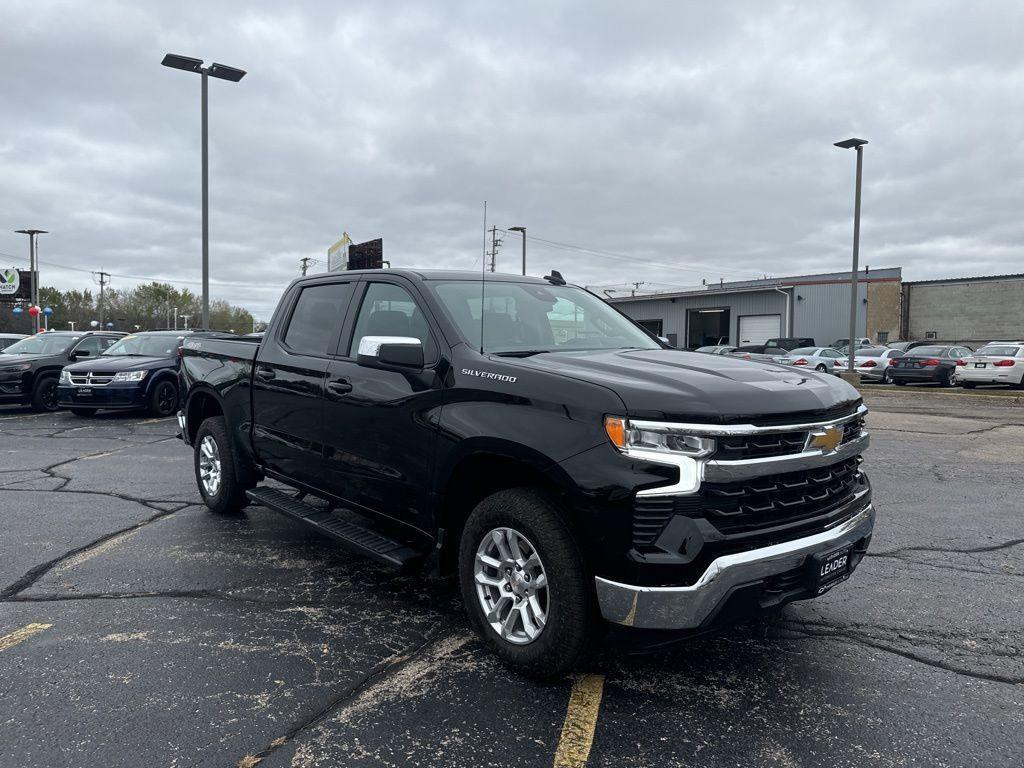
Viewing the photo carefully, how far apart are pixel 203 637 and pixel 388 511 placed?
1.12 m

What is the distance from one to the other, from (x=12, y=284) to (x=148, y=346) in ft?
147

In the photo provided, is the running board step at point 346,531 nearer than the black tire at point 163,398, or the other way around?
the running board step at point 346,531

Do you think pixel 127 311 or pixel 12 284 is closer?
pixel 12 284

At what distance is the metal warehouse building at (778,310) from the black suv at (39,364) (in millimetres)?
31112

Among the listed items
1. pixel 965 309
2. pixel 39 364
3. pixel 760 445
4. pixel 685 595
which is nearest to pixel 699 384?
pixel 760 445

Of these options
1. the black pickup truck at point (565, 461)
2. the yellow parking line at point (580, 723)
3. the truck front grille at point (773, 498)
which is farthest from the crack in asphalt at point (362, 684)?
the truck front grille at point (773, 498)

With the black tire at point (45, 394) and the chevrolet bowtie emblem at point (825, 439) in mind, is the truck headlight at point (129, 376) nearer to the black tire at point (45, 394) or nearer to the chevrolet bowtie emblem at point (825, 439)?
the black tire at point (45, 394)

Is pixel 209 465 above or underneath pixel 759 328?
underneath

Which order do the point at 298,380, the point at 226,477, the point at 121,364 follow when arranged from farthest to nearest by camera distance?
the point at 121,364, the point at 226,477, the point at 298,380

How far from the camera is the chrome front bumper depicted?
110 inches

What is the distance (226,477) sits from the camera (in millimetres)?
5957

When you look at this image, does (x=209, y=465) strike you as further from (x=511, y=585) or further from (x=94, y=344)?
(x=94, y=344)

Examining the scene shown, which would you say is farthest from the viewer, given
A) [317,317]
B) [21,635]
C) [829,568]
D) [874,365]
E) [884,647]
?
[874,365]

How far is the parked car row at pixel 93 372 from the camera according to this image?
13.1 metres
